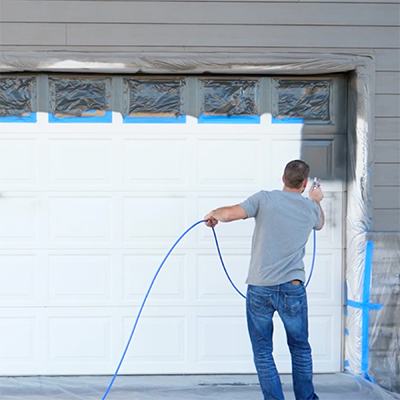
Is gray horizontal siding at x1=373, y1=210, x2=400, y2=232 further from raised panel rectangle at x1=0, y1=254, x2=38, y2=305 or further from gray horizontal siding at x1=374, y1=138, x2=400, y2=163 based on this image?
raised panel rectangle at x1=0, y1=254, x2=38, y2=305

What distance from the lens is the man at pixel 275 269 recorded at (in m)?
3.89

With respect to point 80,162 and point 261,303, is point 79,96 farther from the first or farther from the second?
point 261,303

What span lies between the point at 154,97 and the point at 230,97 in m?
0.61

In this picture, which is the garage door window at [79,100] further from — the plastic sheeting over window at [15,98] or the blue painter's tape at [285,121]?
the blue painter's tape at [285,121]

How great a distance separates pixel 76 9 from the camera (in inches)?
188

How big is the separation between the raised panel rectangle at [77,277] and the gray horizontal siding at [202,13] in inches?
72.6

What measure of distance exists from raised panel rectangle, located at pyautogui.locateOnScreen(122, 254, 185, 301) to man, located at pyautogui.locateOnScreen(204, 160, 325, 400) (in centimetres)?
111

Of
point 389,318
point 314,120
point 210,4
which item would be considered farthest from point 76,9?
point 389,318

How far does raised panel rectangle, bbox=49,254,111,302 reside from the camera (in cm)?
493

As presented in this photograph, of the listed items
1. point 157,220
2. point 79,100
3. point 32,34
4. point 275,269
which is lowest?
point 275,269

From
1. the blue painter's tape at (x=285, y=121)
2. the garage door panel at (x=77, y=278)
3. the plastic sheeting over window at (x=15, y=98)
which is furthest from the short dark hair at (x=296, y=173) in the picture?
the plastic sheeting over window at (x=15, y=98)

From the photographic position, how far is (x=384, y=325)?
486cm

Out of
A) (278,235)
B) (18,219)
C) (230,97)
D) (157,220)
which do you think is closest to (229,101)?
(230,97)

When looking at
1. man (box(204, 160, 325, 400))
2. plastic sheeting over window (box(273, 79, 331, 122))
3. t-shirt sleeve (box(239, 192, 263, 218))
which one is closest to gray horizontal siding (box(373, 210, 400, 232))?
plastic sheeting over window (box(273, 79, 331, 122))
